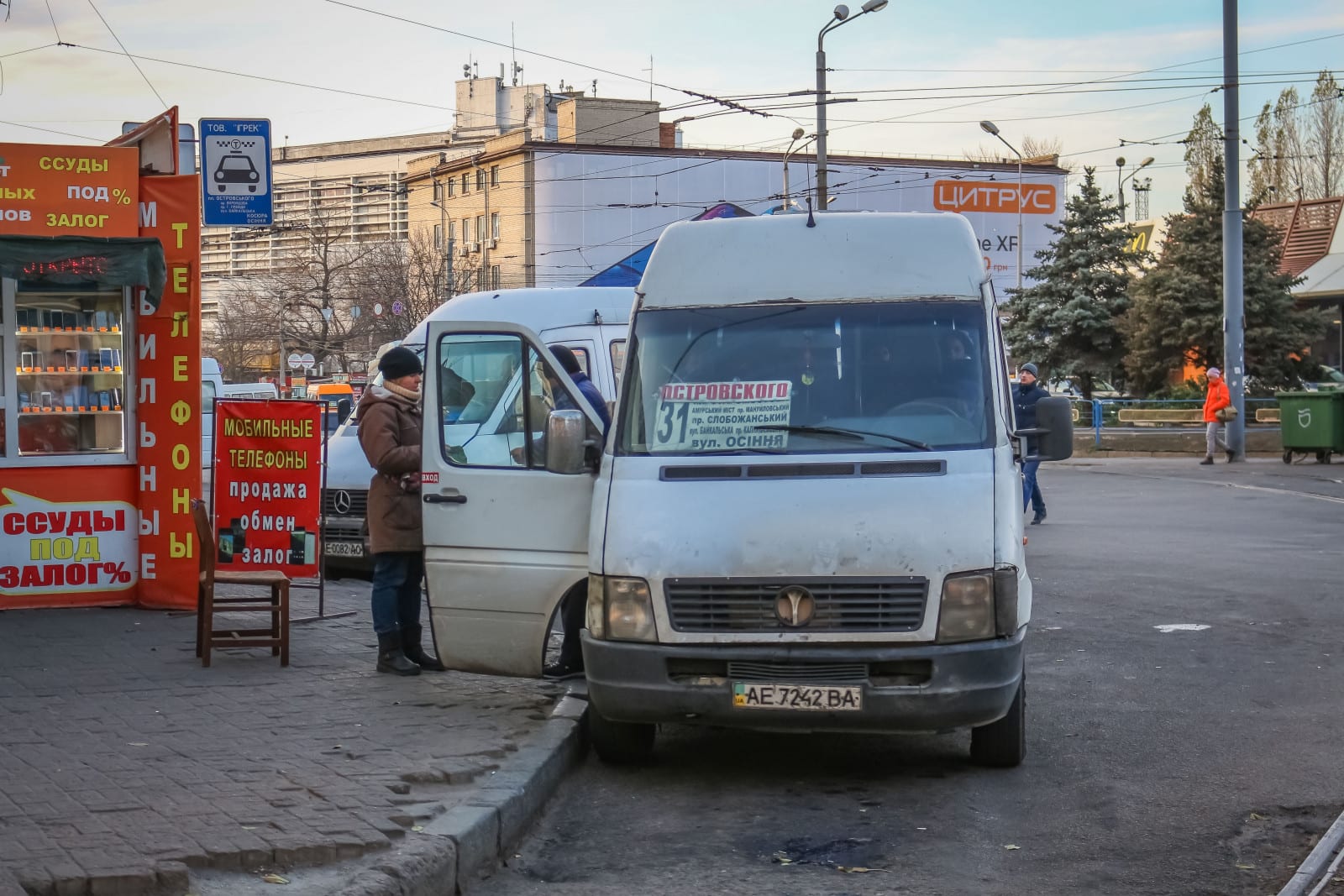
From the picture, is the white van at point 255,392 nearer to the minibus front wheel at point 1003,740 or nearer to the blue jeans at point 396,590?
the blue jeans at point 396,590

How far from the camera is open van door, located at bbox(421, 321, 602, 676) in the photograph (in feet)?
24.3

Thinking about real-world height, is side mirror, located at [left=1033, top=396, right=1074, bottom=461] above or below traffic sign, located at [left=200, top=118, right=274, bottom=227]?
below

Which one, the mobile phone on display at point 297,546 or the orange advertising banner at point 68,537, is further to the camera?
the orange advertising banner at point 68,537

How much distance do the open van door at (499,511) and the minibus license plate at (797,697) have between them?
1305mm

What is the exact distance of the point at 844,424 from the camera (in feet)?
22.4

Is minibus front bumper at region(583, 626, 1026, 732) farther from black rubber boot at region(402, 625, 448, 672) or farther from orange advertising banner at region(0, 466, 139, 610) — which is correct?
orange advertising banner at region(0, 466, 139, 610)

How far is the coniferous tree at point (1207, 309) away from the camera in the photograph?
1527 inches

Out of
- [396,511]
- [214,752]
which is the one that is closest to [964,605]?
[214,752]

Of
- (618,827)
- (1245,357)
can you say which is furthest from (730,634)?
(1245,357)

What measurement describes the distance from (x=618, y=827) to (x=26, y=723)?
9.39ft

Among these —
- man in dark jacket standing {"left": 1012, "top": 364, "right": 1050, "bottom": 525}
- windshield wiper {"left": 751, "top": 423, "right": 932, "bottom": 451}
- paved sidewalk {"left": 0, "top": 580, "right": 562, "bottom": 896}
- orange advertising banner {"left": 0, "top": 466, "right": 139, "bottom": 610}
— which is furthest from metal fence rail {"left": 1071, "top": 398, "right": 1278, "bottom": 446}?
windshield wiper {"left": 751, "top": 423, "right": 932, "bottom": 451}

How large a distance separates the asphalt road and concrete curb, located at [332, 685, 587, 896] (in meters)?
0.09

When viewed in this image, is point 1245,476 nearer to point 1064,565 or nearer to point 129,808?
point 1064,565

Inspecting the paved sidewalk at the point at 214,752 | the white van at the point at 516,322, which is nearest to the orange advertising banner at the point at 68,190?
the white van at the point at 516,322
